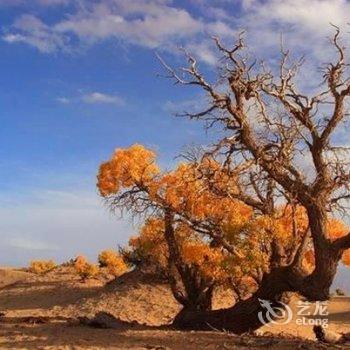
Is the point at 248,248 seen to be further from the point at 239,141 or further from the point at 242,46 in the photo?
the point at 242,46

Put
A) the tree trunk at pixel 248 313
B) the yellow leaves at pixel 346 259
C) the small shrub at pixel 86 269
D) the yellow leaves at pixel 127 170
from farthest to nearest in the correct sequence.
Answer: the small shrub at pixel 86 269
the yellow leaves at pixel 346 259
the yellow leaves at pixel 127 170
the tree trunk at pixel 248 313

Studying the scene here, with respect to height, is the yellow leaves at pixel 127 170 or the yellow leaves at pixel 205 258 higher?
the yellow leaves at pixel 127 170

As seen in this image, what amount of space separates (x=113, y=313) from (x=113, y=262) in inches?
546

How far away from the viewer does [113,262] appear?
42562 millimetres

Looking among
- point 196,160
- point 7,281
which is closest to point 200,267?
point 196,160

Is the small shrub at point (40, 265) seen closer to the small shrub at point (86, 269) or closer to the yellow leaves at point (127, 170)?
the small shrub at point (86, 269)

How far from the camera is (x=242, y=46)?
18.2m

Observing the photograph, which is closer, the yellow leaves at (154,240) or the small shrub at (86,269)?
the yellow leaves at (154,240)

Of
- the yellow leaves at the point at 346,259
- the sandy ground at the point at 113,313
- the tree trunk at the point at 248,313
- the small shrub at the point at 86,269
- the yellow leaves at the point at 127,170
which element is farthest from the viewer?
the small shrub at the point at 86,269

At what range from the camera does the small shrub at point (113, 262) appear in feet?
136

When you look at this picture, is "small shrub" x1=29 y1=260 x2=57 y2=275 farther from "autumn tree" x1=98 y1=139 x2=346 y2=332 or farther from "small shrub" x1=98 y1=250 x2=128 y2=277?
"autumn tree" x1=98 y1=139 x2=346 y2=332

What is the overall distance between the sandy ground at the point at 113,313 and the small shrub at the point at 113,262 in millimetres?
2597

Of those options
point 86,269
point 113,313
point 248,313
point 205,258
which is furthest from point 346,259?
point 86,269

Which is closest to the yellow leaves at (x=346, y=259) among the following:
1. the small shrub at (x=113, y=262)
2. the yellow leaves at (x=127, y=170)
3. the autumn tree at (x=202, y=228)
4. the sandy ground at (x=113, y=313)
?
the sandy ground at (x=113, y=313)
